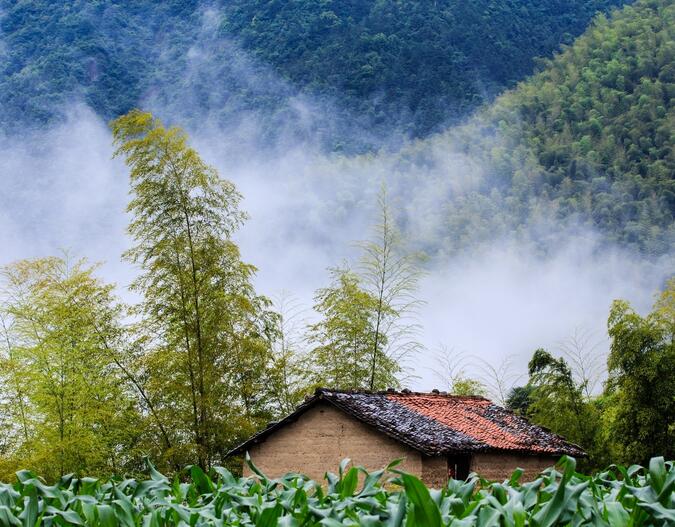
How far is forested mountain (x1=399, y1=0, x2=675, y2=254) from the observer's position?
61.2m

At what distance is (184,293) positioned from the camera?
20438mm

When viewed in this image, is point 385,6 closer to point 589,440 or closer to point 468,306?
point 468,306

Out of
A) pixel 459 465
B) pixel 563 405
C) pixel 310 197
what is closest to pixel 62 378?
pixel 459 465

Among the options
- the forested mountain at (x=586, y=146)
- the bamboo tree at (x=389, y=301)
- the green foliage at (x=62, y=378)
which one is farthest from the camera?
the forested mountain at (x=586, y=146)

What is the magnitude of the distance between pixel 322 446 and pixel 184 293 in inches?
191

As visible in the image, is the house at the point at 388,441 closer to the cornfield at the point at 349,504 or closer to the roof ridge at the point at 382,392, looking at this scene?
the roof ridge at the point at 382,392

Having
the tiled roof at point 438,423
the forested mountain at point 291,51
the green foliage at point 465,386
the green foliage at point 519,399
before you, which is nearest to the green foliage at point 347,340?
the tiled roof at point 438,423

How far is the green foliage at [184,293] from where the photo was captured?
20078mm

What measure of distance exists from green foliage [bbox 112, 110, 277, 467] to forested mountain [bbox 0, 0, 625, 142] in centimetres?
5159

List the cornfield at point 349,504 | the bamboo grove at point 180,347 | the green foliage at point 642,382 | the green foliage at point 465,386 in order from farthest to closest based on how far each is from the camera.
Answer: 1. the green foliage at point 465,386
2. the green foliage at point 642,382
3. the bamboo grove at point 180,347
4. the cornfield at point 349,504

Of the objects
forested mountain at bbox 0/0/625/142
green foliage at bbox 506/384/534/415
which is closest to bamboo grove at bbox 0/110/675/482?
green foliage at bbox 506/384/534/415

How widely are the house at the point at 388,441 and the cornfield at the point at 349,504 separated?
13253 mm

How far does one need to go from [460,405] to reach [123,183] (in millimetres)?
51925

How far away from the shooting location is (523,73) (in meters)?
80.1
